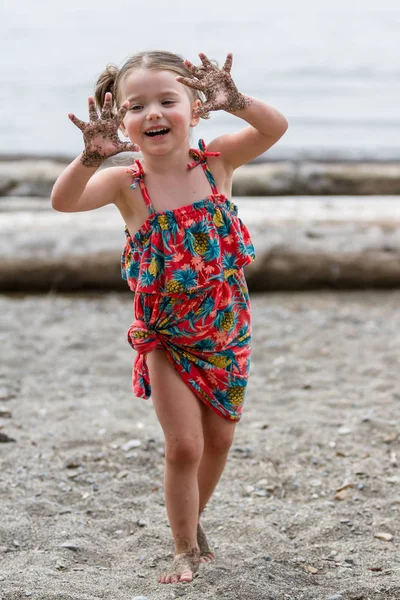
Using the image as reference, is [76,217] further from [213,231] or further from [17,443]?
[213,231]

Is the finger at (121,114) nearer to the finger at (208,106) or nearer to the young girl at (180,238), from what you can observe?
the young girl at (180,238)

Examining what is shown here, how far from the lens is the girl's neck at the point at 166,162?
8.47ft

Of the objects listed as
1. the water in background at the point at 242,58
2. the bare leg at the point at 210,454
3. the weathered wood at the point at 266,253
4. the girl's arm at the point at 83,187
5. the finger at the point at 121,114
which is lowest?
the bare leg at the point at 210,454

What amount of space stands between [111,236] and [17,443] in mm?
2451

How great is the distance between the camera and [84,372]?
468 cm

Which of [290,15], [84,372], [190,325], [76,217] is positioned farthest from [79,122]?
[290,15]

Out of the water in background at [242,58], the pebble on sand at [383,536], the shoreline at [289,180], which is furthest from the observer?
the water in background at [242,58]

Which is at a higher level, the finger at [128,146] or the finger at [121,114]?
the finger at [121,114]

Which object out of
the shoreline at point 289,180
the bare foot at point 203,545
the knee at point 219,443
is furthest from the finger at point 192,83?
the shoreline at point 289,180

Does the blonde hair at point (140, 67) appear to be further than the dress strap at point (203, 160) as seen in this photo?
No

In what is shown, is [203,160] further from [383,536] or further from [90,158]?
[383,536]

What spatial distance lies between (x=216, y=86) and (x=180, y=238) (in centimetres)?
47

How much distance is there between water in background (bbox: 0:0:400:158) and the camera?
38.4 feet

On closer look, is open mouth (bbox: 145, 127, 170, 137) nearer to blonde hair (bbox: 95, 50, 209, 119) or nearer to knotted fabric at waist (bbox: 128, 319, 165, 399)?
blonde hair (bbox: 95, 50, 209, 119)
